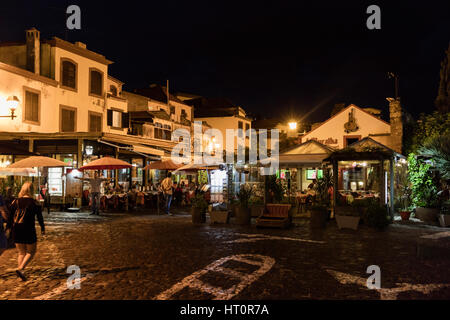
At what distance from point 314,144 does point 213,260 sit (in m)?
12.6

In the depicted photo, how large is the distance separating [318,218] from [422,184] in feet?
16.9

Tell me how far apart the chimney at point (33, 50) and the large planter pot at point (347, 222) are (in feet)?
61.4

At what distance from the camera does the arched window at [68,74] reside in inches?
926

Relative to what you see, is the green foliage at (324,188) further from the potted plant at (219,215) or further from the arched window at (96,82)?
the arched window at (96,82)

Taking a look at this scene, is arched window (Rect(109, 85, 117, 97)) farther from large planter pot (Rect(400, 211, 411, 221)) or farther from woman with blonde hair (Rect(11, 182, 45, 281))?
woman with blonde hair (Rect(11, 182, 45, 281))

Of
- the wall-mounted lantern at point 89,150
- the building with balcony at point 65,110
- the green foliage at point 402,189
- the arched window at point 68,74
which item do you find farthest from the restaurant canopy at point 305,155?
the arched window at point 68,74

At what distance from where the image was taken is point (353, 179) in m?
25.1

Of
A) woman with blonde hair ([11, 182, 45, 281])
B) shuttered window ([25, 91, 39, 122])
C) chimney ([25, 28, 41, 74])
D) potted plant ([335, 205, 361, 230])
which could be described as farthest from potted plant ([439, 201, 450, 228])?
chimney ([25, 28, 41, 74])

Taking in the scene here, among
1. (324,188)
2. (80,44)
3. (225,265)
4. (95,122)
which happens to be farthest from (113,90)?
(225,265)

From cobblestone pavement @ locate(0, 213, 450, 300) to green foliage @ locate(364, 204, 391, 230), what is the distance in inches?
11.8

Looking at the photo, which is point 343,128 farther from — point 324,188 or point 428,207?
point 428,207
